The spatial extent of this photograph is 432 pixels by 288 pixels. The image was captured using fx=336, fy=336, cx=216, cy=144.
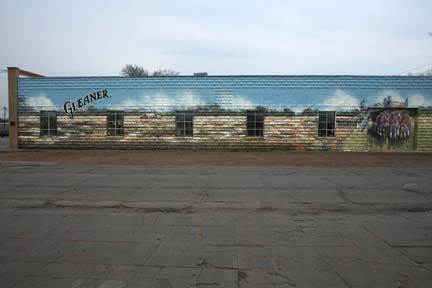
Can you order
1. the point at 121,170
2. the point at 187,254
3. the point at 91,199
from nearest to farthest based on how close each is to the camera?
the point at 187,254 → the point at 91,199 → the point at 121,170

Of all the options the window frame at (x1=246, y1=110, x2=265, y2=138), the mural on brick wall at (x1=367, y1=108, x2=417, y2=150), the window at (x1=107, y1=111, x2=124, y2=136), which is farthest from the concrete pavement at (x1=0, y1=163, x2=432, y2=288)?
the window at (x1=107, y1=111, x2=124, y2=136)

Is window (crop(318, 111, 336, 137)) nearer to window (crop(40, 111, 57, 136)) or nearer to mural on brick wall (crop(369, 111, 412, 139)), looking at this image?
mural on brick wall (crop(369, 111, 412, 139))

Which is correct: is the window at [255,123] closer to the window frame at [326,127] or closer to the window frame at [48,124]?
the window frame at [326,127]

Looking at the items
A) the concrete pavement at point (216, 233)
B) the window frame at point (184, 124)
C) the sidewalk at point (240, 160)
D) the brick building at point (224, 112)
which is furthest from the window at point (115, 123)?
the concrete pavement at point (216, 233)

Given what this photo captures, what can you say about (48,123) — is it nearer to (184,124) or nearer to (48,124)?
(48,124)

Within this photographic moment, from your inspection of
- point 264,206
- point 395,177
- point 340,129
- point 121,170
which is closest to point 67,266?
point 264,206

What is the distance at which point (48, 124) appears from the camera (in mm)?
25266

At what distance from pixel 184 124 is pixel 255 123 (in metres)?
5.11

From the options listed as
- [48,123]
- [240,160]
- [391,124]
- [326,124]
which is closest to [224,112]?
[240,160]

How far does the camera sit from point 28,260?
4414mm

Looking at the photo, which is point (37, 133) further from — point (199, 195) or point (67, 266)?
point (67, 266)

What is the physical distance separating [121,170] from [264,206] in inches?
321

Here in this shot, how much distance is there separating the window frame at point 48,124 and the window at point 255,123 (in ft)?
47.3

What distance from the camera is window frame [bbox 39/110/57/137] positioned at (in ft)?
82.4
